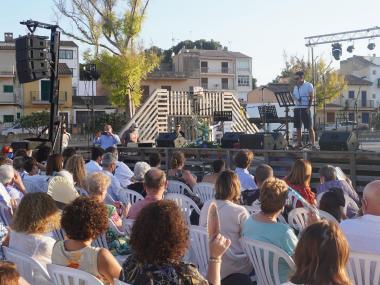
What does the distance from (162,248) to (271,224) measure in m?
1.25

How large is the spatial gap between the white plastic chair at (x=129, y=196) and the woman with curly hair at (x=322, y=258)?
12.4 ft

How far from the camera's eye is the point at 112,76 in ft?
97.7

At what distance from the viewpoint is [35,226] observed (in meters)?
3.79

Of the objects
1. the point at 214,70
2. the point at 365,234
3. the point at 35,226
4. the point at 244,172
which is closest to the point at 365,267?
the point at 365,234

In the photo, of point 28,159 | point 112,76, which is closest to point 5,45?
point 112,76

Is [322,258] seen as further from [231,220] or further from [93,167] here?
[93,167]

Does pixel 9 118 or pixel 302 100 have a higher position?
pixel 9 118

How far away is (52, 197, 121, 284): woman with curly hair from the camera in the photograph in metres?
3.21

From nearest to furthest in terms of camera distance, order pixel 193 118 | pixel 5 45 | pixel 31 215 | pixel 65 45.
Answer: pixel 31 215 < pixel 193 118 < pixel 5 45 < pixel 65 45

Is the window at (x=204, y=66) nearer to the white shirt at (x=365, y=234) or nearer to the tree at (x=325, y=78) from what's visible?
the tree at (x=325, y=78)

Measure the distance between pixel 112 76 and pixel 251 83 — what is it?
44.8 metres

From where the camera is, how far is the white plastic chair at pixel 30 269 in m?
3.17

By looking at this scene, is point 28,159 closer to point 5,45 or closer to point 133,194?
point 133,194

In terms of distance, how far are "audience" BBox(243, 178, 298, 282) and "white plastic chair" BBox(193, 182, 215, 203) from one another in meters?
2.72
